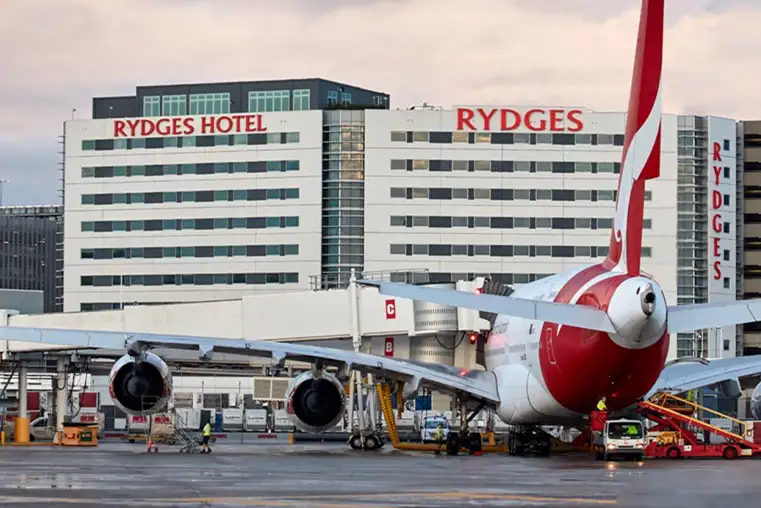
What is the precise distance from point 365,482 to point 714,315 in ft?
36.5

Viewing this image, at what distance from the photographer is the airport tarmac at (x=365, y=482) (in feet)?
91.7

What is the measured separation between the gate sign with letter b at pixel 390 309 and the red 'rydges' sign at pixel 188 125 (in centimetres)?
7044

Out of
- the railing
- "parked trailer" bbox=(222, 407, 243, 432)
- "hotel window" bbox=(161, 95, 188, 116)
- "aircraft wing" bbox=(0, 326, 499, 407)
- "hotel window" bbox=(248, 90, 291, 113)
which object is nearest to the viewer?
"aircraft wing" bbox=(0, 326, 499, 407)

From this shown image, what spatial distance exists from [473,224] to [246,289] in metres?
19.9

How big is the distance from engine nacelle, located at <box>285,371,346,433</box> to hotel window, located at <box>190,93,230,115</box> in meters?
89.5

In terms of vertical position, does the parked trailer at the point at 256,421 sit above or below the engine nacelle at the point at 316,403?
below

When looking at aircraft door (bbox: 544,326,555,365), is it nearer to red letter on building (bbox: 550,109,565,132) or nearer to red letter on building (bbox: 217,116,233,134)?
red letter on building (bbox: 550,109,565,132)

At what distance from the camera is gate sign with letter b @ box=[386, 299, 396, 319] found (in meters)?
62.1

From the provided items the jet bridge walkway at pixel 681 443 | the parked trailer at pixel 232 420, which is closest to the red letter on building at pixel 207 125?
the parked trailer at pixel 232 420

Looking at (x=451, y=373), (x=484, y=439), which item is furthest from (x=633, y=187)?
(x=484, y=439)

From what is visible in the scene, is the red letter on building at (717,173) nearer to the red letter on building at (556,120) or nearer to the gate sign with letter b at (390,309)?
the red letter on building at (556,120)

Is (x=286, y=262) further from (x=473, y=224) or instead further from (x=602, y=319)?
(x=602, y=319)

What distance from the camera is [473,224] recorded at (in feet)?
427

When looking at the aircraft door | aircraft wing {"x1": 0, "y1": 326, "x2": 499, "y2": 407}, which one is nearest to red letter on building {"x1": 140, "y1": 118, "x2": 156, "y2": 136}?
aircraft wing {"x1": 0, "y1": 326, "x2": 499, "y2": 407}
